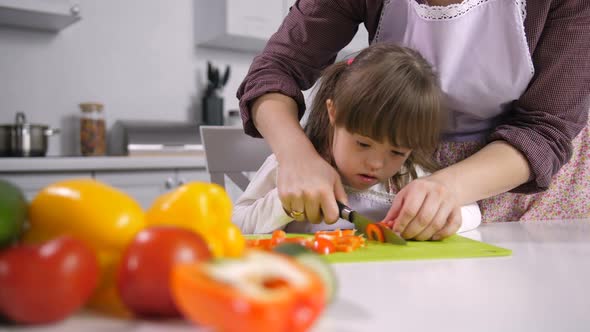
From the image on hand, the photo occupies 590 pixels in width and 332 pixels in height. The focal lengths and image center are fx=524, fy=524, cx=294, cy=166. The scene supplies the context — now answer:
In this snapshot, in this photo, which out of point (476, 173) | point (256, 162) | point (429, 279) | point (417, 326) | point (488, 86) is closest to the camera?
point (417, 326)

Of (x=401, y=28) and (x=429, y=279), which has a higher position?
(x=401, y=28)

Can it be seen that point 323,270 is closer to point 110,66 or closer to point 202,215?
point 202,215

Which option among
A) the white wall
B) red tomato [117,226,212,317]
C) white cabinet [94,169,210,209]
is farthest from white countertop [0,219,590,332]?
the white wall

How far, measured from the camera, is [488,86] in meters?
0.99

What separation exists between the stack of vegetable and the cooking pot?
1881 millimetres

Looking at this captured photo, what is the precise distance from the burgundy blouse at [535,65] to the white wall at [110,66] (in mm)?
1640

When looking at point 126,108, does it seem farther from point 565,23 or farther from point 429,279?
point 429,279

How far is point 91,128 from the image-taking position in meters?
2.34

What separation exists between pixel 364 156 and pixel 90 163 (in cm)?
132

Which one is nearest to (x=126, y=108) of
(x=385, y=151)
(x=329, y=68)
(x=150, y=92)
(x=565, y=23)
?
(x=150, y=92)

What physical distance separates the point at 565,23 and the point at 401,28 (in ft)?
0.97

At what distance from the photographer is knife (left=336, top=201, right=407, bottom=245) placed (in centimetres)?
68

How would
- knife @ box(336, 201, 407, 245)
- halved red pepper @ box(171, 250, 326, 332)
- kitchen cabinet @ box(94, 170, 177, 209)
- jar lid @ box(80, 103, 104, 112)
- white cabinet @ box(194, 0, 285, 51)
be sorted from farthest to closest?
white cabinet @ box(194, 0, 285, 51) → jar lid @ box(80, 103, 104, 112) → kitchen cabinet @ box(94, 170, 177, 209) → knife @ box(336, 201, 407, 245) → halved red pepper @ box(171, 250, 326, 332)

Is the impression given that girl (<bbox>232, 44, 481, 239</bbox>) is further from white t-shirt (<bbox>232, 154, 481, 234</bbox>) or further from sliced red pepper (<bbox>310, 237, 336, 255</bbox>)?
sliced red pepper (<bbox>310, 237, 336, 255</bbox>)
